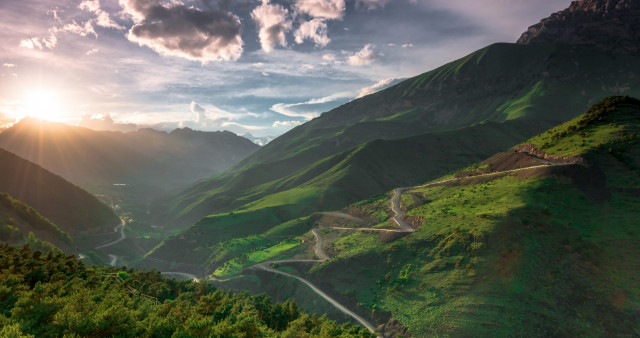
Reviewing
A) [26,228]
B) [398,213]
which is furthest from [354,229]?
[26,228]

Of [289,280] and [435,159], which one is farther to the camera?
[435,159]

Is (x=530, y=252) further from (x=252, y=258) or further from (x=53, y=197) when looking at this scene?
(x=53, y=197)

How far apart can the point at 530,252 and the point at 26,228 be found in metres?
152

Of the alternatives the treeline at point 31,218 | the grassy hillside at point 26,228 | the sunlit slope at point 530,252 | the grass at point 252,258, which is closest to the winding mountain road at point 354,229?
the sunlit slope at point 530,252

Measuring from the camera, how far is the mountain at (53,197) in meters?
148

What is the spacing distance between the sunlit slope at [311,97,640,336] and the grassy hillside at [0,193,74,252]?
311ft

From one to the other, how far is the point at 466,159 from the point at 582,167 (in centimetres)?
12143

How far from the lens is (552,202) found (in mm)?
65875

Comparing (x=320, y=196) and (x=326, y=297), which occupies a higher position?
(x=320, y=196)

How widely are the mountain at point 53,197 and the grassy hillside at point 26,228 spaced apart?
27981 mm

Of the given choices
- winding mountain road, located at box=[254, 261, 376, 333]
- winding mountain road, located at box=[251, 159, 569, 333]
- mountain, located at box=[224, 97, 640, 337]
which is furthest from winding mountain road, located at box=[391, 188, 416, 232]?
winding mountain road, located at box=[254, 261, 376, 333]

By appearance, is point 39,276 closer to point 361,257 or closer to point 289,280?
point 289,280

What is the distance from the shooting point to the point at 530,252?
5612 centimetres

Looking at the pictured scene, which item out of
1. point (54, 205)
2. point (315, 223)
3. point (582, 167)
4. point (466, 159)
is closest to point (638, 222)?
point (582, 167)
